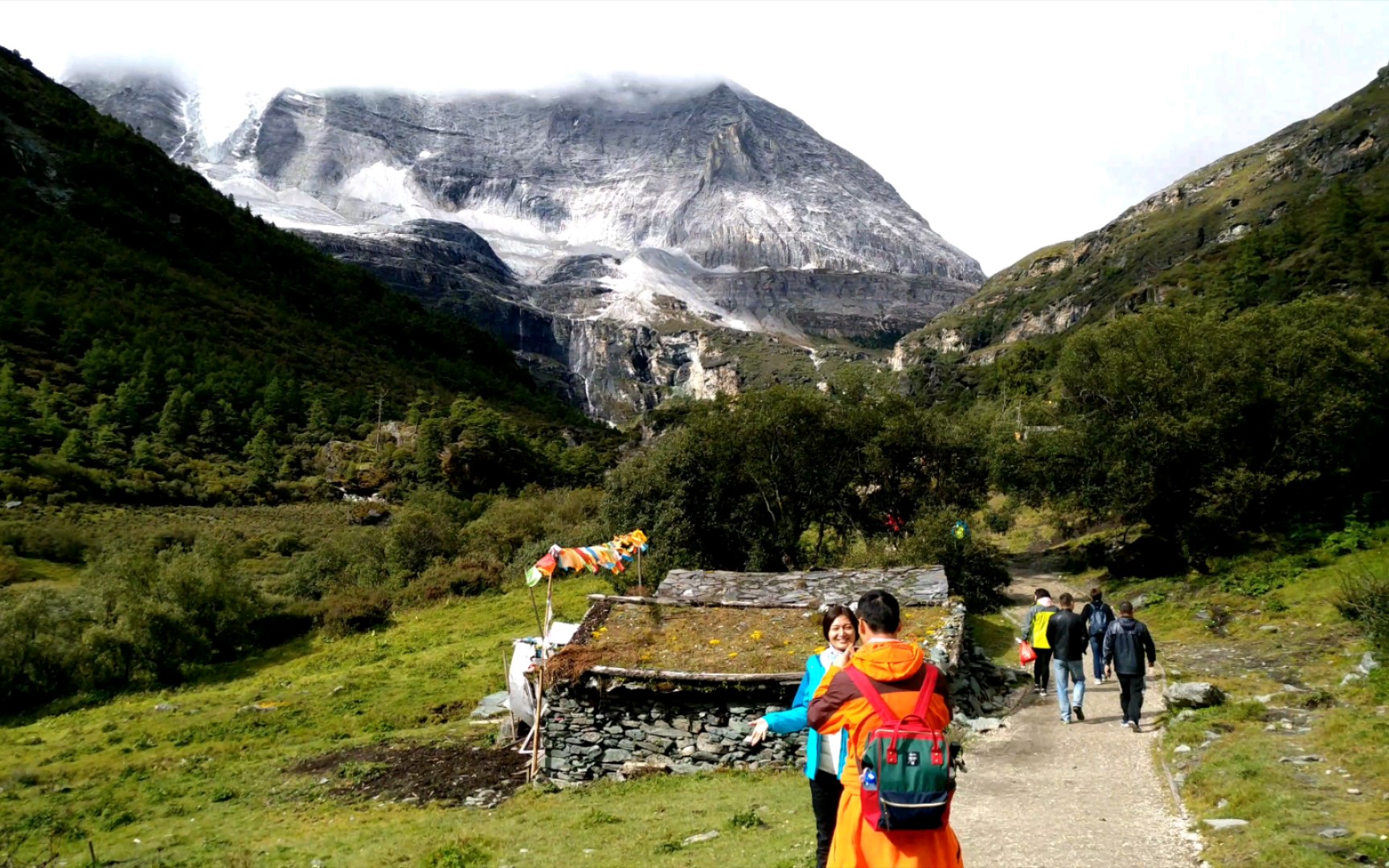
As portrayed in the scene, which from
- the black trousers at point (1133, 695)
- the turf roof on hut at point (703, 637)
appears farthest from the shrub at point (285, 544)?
the black trousers at point (1133, 695)

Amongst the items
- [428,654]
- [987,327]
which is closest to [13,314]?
[428,654]

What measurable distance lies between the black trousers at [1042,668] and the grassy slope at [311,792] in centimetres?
577

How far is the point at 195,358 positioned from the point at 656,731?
8081 centimetres

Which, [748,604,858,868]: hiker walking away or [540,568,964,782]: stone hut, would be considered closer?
[748,604,858,868]: hiker walking away

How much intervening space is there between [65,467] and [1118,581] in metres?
64.7

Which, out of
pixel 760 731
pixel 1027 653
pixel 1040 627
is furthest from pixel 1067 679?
pixel 760 731

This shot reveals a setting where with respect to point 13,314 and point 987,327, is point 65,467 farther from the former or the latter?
point 987,327

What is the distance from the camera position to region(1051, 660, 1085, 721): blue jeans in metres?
13.4

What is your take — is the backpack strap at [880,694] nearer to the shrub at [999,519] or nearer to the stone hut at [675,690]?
the stone hut at [675,690]

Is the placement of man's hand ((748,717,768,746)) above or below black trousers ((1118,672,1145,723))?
above

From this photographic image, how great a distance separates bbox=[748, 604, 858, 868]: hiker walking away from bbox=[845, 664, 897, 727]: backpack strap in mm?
349

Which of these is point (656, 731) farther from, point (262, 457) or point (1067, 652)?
point (262, 457)

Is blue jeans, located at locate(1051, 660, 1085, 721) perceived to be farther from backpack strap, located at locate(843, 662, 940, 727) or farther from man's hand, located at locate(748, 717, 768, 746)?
backpack strap, located at locate(843, 662, 940, 727)

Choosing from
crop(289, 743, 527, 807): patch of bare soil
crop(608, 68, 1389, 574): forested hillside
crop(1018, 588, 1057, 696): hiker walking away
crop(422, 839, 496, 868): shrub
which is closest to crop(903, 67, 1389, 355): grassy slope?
crop(608, 68, 1389, 574): forested hillside
